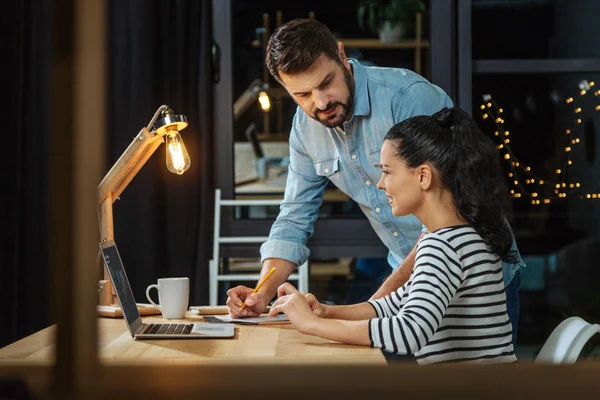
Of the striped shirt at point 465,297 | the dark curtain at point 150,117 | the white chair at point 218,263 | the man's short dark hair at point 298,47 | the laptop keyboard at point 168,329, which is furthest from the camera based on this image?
the white chair at point 218,263

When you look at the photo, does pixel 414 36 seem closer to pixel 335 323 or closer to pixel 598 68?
pixel 598 68

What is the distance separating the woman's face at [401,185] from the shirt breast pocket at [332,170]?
1.54 feet

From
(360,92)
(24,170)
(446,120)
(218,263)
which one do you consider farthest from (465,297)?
(218,263)

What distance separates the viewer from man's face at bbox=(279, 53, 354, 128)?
6.33ft

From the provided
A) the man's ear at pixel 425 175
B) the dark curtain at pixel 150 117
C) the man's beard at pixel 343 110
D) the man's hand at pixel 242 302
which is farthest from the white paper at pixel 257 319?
the dark curtain at pixel 150 117

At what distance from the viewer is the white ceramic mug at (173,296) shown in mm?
1789

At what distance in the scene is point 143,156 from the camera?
185 cm

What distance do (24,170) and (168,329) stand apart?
125 centimetres

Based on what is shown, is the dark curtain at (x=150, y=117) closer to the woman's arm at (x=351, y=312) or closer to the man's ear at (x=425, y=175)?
the woman's arm at (x=351, y=312)

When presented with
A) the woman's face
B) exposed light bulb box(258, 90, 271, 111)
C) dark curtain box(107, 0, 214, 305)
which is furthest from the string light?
the woman's face

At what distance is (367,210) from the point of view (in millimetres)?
2209

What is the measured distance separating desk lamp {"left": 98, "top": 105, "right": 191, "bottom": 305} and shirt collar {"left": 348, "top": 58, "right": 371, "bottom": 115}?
0.49 meters

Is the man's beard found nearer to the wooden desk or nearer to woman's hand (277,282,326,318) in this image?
woman's hand (277,282,326,318)

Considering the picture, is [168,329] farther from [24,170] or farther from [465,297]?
[24,170]
